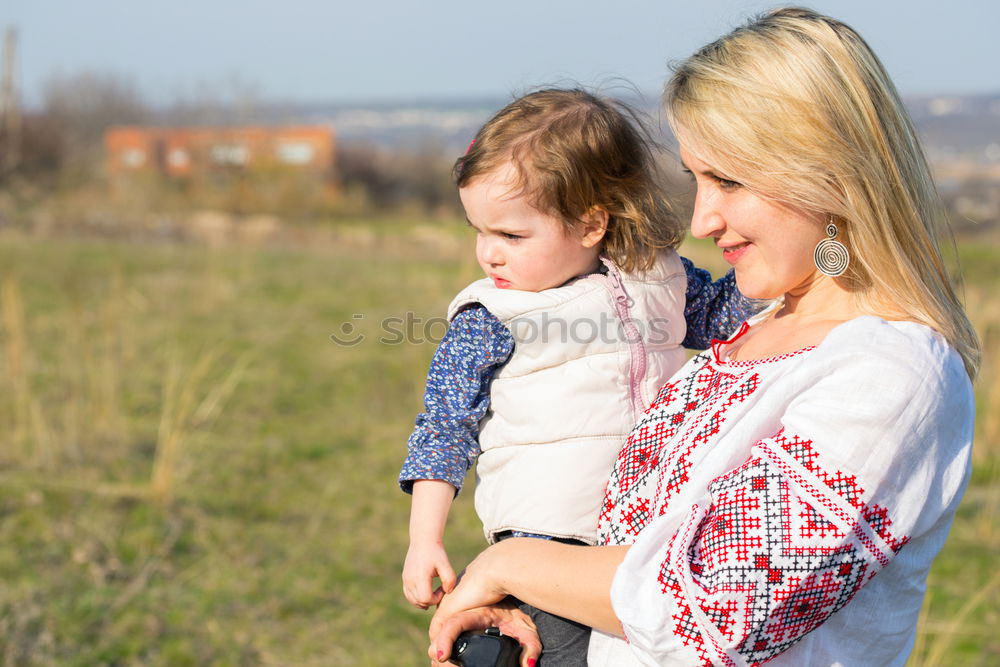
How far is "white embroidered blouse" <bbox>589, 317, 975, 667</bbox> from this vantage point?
45.4 inches

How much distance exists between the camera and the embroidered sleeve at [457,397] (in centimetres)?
162

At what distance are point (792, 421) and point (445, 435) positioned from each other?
66 cm

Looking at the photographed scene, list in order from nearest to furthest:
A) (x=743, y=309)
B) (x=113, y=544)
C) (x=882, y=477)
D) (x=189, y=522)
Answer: (x=882, y=477)
(x=743, y=309)
(x=113, y=544)
(x=189, y=522)

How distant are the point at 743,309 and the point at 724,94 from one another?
0.60 m

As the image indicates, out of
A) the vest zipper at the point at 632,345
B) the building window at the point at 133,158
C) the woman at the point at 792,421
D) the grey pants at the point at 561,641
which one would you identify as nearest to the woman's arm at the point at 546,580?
the woman at the point at 792,421

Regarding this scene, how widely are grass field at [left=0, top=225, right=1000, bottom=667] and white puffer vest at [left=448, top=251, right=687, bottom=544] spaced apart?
0.93 m

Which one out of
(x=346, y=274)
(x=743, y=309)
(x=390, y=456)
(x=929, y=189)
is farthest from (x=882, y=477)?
(x=346, y=274)

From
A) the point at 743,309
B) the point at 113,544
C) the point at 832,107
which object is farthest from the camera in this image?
the point at 113,544

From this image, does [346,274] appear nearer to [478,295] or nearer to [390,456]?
[390,456]

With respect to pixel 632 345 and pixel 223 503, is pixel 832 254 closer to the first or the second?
pixel 632 345

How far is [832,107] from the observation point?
51.9 inches

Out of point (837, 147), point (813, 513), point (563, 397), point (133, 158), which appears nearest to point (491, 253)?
point (563, 397)

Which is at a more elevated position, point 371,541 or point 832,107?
point 832,107

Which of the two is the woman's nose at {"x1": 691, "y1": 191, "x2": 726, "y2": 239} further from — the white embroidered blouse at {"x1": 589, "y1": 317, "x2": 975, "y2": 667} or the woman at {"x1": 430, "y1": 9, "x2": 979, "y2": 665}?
the white embroidered blouse at {"x1": 589, "y1": 317, "x2": 975, "y2": 667}
